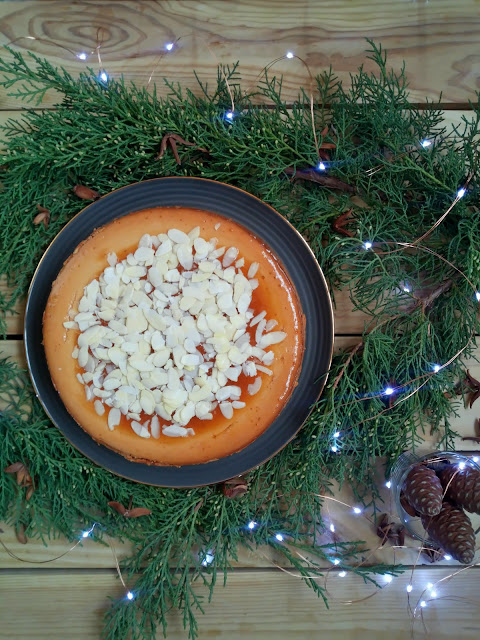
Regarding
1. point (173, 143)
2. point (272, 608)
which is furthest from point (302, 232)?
point (272, 608)

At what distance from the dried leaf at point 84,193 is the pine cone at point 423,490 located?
2.58 ft

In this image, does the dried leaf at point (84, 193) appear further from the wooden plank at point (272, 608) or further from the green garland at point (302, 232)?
the wooden plank at point (272, 608)

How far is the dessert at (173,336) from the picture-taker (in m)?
0.95

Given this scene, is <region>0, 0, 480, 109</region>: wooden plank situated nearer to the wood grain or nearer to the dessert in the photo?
the dessert

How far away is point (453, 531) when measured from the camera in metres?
0.96

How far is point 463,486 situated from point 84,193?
88cm

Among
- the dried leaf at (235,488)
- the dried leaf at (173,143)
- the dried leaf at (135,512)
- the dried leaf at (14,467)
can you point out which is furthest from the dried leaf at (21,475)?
the dried leaf at (173,143)

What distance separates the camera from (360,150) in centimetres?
104

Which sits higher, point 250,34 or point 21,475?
point 250,34

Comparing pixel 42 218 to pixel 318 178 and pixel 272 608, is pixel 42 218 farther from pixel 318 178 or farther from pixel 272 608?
pixel 272 608

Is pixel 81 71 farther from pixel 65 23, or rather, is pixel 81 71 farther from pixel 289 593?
pixel 289 593

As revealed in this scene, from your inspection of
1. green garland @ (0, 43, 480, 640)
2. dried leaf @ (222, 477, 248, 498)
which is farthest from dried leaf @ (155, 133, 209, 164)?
dried leaf @ (222, 477, 248, 498)

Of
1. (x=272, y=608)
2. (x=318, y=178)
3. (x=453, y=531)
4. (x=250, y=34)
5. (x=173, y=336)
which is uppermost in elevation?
(x=250, y=34)

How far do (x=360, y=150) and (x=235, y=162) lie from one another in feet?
0.78
